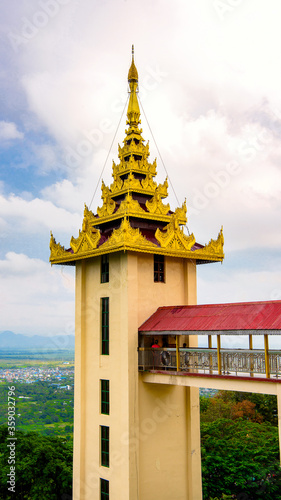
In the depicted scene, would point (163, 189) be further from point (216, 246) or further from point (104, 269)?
point (104, 269)

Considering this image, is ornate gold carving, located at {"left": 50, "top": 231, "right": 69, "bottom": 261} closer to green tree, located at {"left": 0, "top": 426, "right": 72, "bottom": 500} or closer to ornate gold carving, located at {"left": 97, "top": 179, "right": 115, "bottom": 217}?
ornate gold carving, located at {"left": 97, "top": 179, "right": 115, "bottom": 217}

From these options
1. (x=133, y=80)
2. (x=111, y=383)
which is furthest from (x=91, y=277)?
(x=133, y=80)

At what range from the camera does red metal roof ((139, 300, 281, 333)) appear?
13163mm

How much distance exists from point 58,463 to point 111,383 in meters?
7.05

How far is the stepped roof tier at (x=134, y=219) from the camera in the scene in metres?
16.9

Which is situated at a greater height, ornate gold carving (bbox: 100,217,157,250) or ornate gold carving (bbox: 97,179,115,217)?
ornate gold carving (bbox: 97,179,115,217)

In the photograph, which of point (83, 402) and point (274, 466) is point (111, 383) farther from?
point (274, 466)

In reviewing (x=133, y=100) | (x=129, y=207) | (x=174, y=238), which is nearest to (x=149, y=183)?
(x=129, y=207)

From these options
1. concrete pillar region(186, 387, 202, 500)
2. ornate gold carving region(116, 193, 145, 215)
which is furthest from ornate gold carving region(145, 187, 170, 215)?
concrete pillar region(186, 387, 202, 500)

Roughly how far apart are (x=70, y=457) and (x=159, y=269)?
34.0ft

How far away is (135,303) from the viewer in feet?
54.2

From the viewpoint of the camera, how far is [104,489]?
16.7m

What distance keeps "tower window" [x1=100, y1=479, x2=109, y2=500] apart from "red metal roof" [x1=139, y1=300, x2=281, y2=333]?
5330mm

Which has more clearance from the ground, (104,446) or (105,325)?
(105,325)
